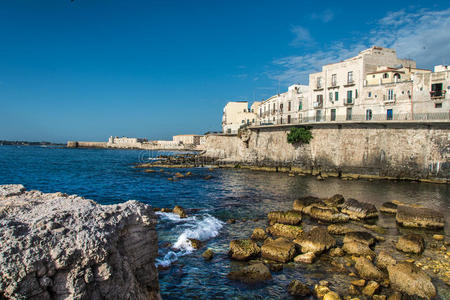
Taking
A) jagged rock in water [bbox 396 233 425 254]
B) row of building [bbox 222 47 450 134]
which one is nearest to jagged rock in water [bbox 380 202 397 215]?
jagged rock in water [bbox 396 233 425 254]

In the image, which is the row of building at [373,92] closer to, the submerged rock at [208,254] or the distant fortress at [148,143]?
the submerged rock at [208,254]

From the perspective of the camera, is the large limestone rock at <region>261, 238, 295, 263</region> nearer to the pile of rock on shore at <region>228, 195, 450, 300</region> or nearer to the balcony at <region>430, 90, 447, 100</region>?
the pile of rock on shore at <region>228, 195, 450, 300</region>

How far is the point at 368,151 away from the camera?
30312mm

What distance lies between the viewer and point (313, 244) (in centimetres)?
967

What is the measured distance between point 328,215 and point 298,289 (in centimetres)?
735

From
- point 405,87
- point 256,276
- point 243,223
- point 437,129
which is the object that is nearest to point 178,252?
point 256,276

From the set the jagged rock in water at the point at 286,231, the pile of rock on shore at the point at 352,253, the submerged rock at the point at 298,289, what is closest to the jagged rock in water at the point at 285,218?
the pile of rock on shore at the point at 352,253

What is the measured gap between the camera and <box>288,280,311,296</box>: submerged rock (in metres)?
7.06

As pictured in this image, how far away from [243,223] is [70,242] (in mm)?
10988

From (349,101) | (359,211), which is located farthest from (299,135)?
(359,211)

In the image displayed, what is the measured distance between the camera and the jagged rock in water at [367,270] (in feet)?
25.2

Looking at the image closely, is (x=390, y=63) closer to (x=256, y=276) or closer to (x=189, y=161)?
(x=189, y=161)

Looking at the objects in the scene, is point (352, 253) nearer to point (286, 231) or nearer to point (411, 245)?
point (411, 245)

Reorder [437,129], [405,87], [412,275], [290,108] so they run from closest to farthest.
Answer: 1. [412,275]
2. [437,129]
3. [405,87]
4. [290,108]
